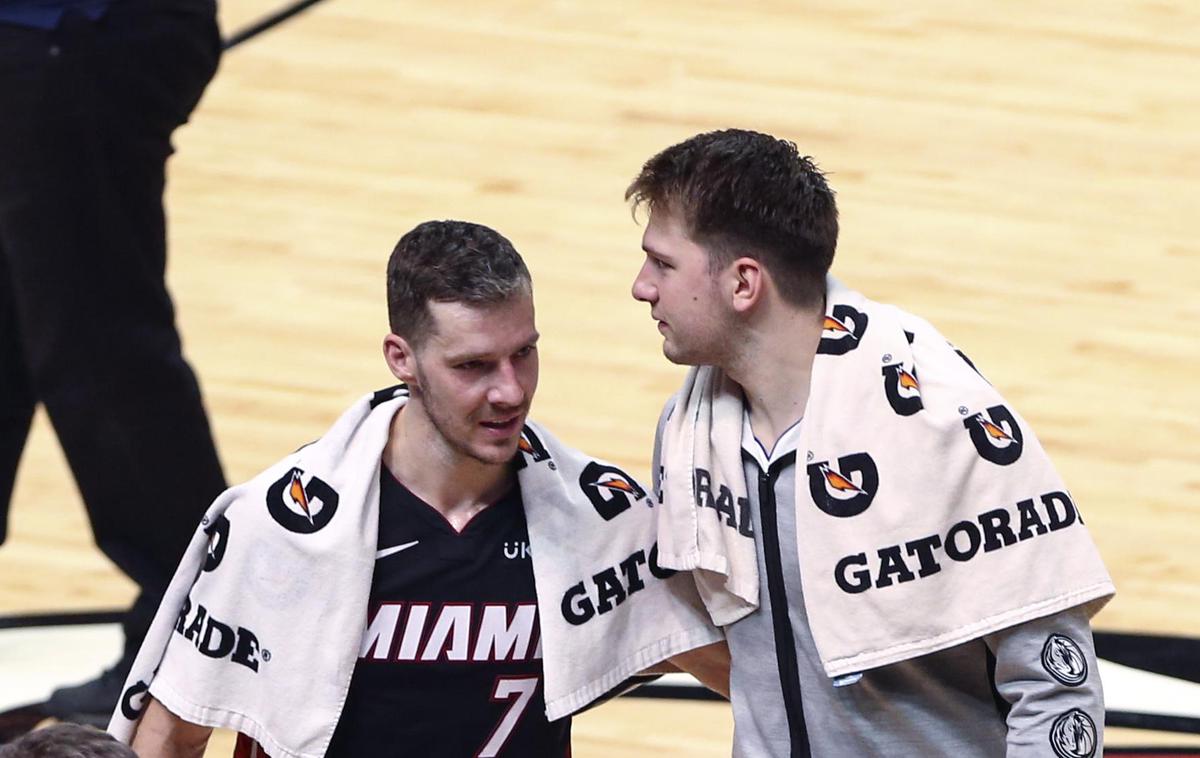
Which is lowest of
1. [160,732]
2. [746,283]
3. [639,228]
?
[160,732]

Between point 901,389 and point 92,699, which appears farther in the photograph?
point 92,699

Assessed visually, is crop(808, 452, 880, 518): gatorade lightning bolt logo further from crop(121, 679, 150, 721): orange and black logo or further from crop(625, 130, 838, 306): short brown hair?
crop(121, 679, 150, 721): orange and black logo

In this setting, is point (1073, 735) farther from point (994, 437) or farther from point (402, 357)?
point (402, 357)

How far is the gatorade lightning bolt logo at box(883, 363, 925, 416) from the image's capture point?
2645 mm

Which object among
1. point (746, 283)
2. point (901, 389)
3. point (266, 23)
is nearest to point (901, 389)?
point (901, 389)

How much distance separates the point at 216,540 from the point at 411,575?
254mm

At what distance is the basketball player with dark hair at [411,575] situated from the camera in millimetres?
2766

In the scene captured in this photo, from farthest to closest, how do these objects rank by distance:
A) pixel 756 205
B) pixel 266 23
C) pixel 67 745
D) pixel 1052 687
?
1. pixel 266 23
2. pixel 756 205
3. pixel 1052 687
4. pixel 67 745

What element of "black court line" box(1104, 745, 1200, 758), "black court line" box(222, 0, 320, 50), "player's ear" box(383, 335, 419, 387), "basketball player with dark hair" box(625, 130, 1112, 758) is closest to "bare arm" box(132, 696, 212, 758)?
"player's ear" box(383, 335, 419, 387)

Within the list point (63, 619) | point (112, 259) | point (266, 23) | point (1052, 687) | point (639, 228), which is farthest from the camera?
point (266, 23)

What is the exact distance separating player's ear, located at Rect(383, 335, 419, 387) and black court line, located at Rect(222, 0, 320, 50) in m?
4.83

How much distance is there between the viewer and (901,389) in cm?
265

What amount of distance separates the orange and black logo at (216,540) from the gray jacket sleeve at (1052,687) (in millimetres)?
975

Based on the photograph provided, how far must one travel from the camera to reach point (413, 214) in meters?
6.48
